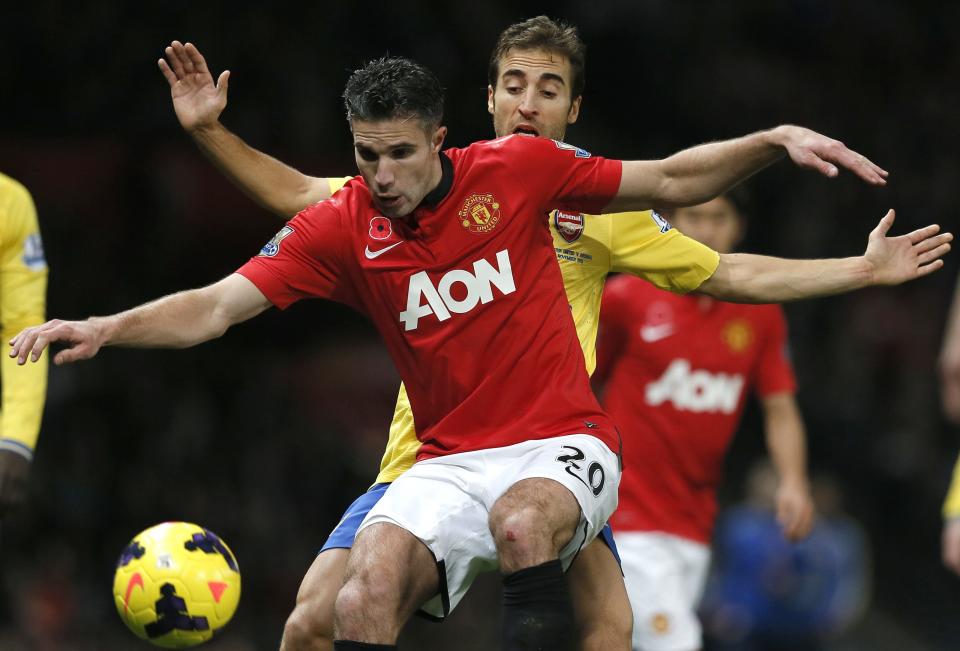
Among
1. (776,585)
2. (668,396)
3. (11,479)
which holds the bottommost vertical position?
(776,585)

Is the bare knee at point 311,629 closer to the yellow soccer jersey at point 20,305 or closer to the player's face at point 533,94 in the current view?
the yellow soccer jersey at point 20,305

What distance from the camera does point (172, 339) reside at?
470 cm

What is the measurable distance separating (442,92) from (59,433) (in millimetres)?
7240

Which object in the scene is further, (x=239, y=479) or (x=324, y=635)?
(x=239, y=479)

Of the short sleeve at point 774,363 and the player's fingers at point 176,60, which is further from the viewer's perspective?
the short sleeve at point 774,363

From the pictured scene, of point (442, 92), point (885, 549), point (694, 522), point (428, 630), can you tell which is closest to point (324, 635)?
point (442, 92)

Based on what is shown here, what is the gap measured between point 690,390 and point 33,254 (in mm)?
3082

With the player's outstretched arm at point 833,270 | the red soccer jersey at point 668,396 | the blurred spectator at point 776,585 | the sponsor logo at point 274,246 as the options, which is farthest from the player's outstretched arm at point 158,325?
the blurred spectator at point 776,585

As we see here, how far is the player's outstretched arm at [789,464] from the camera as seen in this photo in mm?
7082

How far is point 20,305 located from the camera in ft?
19.7

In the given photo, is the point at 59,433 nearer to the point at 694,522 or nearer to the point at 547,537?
the point at 694,522

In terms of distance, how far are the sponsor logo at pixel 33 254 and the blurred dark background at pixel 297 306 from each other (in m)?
4.36

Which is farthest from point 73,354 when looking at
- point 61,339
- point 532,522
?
point 532,522

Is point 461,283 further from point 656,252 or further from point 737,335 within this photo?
point 737,335
